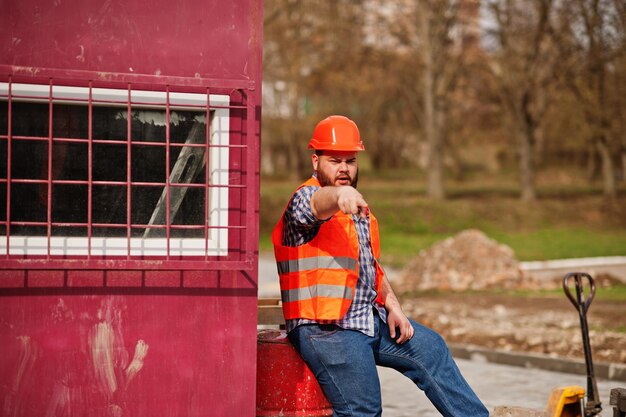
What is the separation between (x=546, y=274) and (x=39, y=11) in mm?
18542

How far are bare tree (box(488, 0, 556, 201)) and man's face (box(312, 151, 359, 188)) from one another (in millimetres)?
34356

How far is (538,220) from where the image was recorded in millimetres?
36125

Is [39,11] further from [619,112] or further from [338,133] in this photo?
[619,112]

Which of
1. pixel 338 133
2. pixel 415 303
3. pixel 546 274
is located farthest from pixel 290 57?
pixel 338 133

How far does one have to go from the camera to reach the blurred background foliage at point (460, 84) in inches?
1391

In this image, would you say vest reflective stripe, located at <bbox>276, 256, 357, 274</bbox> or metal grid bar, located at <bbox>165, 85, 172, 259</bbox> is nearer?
metal grid bar, located at <bbox>165, 85, 172, 259</bbox>

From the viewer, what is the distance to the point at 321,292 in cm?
471

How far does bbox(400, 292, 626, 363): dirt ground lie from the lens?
11766 mm

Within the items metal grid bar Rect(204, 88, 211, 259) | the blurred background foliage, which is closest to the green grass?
the blurred background foliage

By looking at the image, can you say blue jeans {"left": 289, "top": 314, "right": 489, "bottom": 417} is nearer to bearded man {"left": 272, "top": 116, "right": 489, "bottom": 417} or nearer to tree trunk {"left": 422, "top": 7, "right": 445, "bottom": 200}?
bearded man {"left": 272, "top": 116, "right": 489, "bottom": 417}

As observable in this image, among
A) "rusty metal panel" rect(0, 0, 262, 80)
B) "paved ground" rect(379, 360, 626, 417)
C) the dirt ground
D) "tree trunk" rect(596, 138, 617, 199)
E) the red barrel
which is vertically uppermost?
"tree trunk" rect(596, 138, 617, 199)

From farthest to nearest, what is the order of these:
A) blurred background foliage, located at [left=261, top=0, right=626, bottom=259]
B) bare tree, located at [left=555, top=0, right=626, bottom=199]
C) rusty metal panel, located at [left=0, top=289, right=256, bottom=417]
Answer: blurred background foliage, located at [left=261, top=0, right=626, bottom=259] < bare tree, located at [left=555, top=0, right=626, bottom=199] < rusty metal panel, located at [left=0, top=289, right=256, bottom=417]

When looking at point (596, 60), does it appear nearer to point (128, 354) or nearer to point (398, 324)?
point (398, 324)

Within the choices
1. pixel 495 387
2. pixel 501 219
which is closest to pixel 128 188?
pixel 495 387
